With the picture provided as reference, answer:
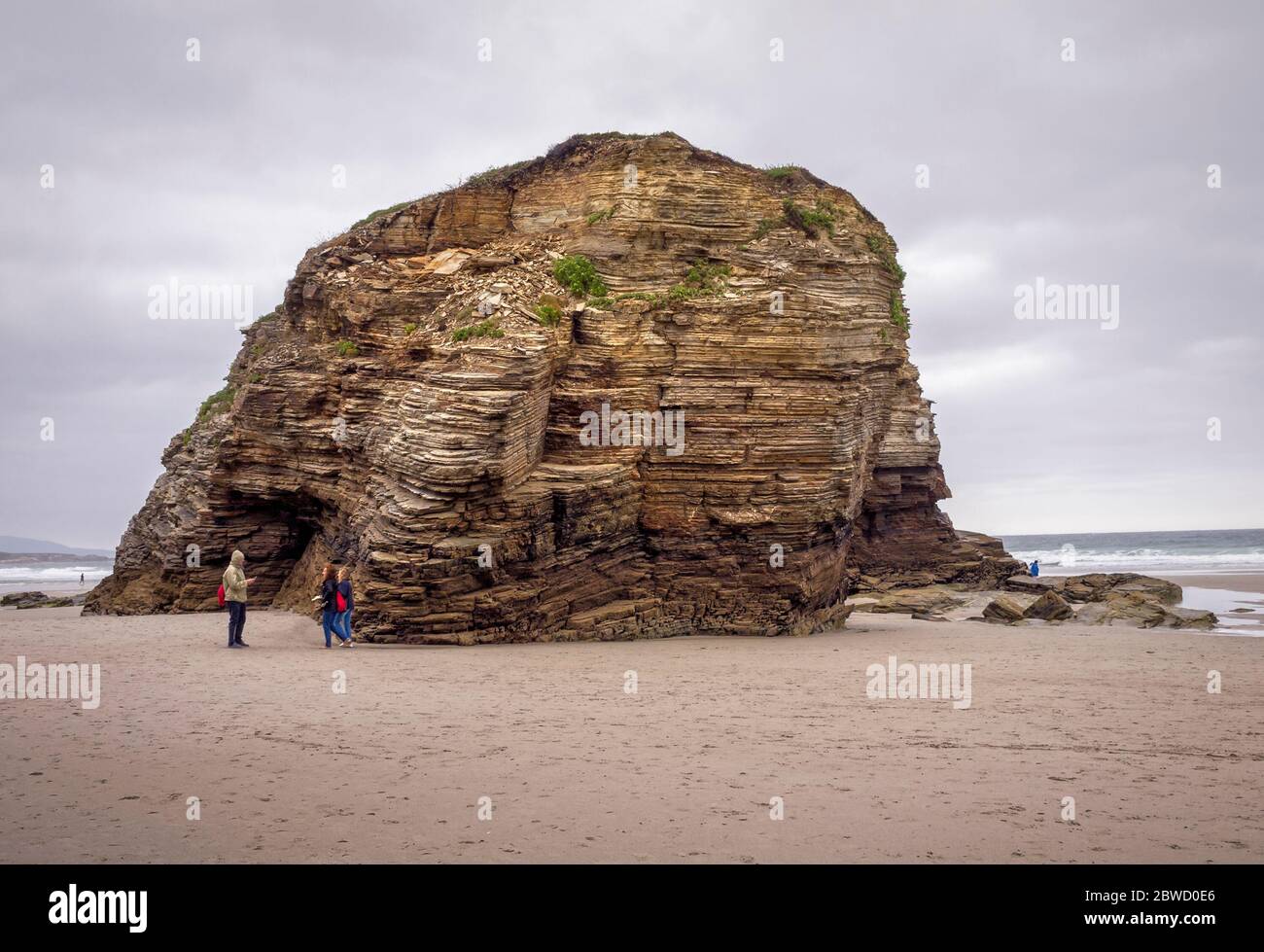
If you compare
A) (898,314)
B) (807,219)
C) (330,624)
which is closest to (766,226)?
(807,219)

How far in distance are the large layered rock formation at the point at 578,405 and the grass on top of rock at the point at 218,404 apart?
3.43m

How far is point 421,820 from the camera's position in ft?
24.6

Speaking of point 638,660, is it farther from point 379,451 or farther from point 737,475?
point 379,451

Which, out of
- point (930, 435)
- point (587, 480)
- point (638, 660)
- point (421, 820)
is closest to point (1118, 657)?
point (638, 660)

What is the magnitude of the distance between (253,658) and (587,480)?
792cm

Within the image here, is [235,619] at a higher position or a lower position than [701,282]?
lower

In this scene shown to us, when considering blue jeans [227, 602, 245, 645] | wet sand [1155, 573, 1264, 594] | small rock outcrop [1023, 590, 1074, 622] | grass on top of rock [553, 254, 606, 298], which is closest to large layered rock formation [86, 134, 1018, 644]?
grass on top of rock [553, 254, 606, 298]

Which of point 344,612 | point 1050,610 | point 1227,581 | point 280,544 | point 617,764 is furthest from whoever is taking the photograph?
point 1227,581

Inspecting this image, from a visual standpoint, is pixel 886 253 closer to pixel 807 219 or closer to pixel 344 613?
pixel 807 219

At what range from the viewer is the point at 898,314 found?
84.4ft

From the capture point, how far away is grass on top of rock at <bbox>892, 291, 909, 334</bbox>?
25.4 meters

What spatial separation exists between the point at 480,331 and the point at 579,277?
3.50 m

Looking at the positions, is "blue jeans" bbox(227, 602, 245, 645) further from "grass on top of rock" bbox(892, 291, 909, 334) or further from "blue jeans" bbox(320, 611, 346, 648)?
"grass on top of rock" bbox(892, 291, 909, 334)

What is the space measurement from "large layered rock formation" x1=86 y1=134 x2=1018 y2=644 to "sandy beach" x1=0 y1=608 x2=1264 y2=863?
14.7 feet
